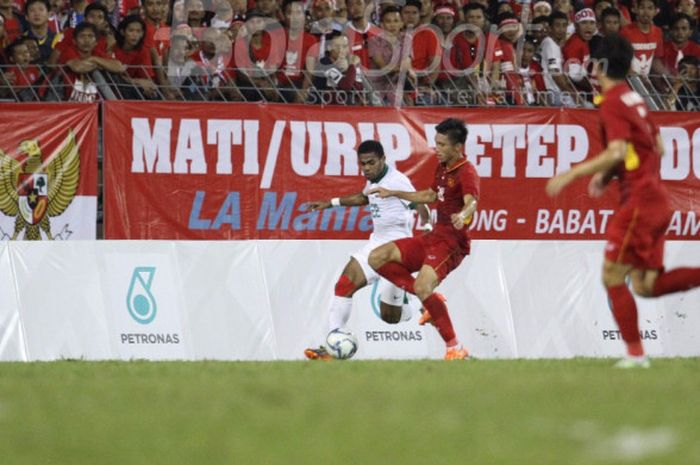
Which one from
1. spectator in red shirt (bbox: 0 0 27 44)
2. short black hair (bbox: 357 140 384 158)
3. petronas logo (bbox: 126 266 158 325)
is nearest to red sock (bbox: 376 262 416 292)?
short black hair (bbox: 357 140 384 158)

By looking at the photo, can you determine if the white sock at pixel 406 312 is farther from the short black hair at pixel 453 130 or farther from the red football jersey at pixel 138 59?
the red football jersey at pixel 138 59

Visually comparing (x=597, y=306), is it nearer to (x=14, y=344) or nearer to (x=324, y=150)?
(x=324, y=150)

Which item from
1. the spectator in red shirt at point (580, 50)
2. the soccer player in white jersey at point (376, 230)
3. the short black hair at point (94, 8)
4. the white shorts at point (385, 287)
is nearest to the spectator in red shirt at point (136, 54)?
the short black hair at point (94, 8)

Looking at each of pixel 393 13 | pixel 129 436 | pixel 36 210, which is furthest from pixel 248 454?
pixel 393 13

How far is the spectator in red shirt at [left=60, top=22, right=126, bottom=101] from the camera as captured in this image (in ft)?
62.7

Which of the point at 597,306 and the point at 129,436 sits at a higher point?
the point at 129,436

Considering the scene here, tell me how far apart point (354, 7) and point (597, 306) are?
5445mm

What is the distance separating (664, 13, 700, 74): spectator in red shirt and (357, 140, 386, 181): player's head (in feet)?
27.0

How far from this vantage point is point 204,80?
20078 millimetres

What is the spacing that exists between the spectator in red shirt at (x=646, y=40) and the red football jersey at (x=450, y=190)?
7933 mm

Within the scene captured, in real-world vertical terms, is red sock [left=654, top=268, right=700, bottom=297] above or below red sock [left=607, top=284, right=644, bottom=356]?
above

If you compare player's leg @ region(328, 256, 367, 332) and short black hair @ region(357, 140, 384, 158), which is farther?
short black hair @ region(357, 140, 384, 158)

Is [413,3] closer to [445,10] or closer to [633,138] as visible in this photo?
[445,10]

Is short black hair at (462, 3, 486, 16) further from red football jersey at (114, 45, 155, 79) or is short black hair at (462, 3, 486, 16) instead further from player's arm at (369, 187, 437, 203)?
player's arm at (369, 187, 437, 203)
